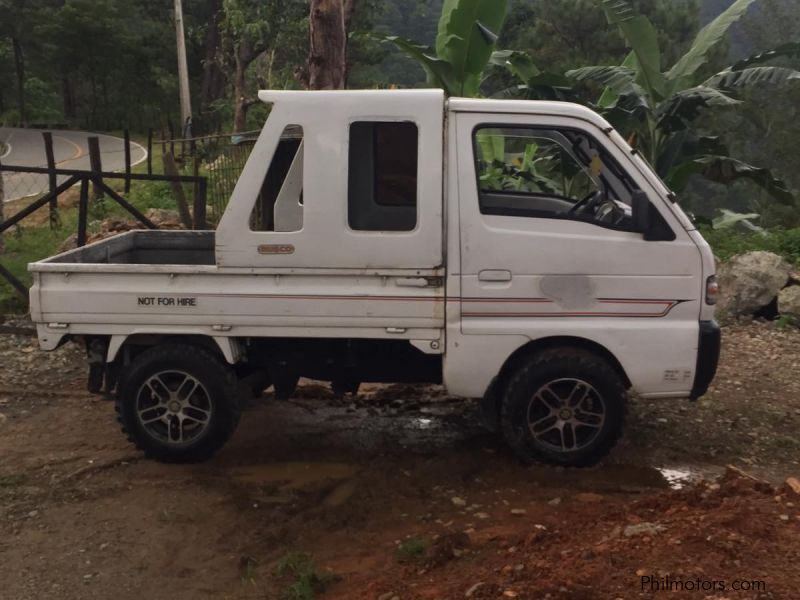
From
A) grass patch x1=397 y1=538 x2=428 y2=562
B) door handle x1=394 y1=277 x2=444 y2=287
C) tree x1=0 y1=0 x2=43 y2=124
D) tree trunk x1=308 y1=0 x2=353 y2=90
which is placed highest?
tree x1=0 y1=0 x2=43 y2=124

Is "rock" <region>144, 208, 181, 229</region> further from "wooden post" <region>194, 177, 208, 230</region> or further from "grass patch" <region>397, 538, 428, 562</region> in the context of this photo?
"grass patch" <region>397, 538, 428, 562</region>

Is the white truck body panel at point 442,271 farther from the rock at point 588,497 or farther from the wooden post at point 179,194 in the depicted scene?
the wooden post at point 179,194

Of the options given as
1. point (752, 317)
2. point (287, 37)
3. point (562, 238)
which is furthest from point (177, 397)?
point (287, 37)

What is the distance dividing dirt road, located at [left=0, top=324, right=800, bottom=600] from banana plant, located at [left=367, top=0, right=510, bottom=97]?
3.96 metres

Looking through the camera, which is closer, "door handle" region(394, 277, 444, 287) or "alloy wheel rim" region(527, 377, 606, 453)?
"door handle" region(394, 277, 444, 287)

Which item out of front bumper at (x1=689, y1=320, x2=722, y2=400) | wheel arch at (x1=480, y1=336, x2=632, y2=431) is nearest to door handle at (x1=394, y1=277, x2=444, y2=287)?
wheel arch at (x1=480, y1=336, x2=632, y2=431)

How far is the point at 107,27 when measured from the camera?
4281cm

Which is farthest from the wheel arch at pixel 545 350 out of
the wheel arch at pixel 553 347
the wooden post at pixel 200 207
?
the wooden post at pixel 200 207

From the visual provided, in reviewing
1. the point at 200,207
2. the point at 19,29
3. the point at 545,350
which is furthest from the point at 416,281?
the point at 19,29

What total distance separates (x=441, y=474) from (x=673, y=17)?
27.8 m

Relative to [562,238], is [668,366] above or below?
below

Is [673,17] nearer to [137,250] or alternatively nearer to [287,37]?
[287,37]

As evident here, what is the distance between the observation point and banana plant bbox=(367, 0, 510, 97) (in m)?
8.99

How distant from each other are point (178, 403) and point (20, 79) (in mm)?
41979
